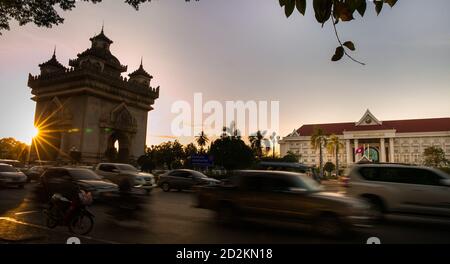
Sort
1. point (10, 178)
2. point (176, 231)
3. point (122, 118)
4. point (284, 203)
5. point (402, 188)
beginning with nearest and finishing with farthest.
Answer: point (176, 231)
point (284, 203)
point (402, 188)
point (10, 178)
point (122, 118)

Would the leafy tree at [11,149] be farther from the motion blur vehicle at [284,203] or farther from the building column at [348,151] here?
the motion blur vehicle at [284,203]

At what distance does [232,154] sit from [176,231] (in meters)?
43.2

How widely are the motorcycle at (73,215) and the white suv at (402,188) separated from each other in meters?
7.90

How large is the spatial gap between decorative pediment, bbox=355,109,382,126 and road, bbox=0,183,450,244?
4129 inches

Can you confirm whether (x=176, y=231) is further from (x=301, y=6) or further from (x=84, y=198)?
(x=301, y=6)

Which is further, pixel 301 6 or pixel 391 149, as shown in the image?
pixel 391 149

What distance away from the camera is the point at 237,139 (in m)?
52.7

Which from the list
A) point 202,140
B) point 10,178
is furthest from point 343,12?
point 202,140

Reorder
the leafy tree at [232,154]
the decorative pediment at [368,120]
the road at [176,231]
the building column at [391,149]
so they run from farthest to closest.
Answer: the decorative pediment at [368,120] → the building column at [391,149] → the leafy tree at [232,154] → the road at [176,231]

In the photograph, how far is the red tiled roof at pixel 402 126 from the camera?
317 ft

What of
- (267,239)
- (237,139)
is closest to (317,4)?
(267,239)

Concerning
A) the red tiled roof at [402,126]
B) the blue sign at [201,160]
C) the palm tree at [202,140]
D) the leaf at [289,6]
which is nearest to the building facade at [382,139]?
the red tiled roof at [402,126]

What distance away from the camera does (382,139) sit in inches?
3979

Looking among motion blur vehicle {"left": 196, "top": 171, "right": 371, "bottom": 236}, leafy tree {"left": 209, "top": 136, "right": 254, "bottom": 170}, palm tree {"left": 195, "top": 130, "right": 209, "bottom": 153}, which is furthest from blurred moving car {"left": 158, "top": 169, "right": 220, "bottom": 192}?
Result: palm tree {"left": 195, "top": 130, "right": 209, "bottom": 153}
